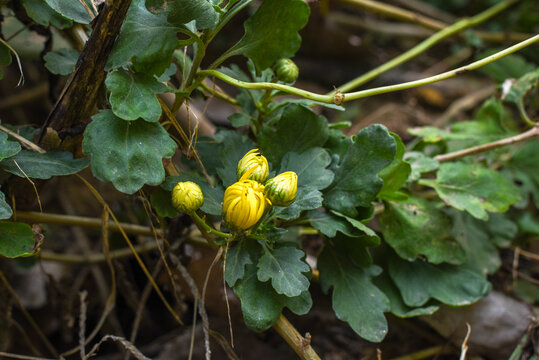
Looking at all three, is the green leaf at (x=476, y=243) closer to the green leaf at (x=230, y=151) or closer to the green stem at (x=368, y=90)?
the green stem at (x=368, y=90)

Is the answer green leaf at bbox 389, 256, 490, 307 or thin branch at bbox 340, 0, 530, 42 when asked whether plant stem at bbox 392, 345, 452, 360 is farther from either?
thin branch at bbox 340, 0, 530, 42

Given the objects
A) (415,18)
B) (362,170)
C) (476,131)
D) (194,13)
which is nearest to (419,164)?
(362,170)

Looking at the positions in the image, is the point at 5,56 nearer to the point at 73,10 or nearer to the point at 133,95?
the point at 73,10

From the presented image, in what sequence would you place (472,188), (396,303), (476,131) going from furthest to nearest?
1. (476,131)
2. (472,188)
3. (396,303)

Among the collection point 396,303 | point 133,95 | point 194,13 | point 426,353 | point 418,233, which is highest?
point 194,13

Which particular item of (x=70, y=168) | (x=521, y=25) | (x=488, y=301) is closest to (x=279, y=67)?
(x=70, y=168)

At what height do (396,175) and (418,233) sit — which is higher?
(396,175)
